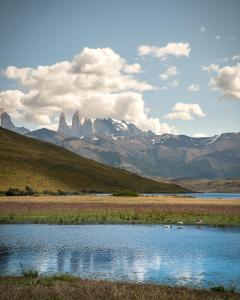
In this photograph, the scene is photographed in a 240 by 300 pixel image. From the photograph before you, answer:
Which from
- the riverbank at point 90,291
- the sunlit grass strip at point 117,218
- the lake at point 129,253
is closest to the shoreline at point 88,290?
the riverbank at point 90,291

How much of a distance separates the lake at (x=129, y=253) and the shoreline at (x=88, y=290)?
362 centimetres

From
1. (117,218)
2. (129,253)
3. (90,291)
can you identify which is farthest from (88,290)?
(117,218)

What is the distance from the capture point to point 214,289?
943 inches

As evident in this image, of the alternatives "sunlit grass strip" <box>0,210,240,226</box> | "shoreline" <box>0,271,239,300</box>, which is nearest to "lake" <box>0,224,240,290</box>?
"shoreline" <box>0,271,239,300</box>

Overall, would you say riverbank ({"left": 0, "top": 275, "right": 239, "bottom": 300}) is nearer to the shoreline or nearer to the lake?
the shoreline

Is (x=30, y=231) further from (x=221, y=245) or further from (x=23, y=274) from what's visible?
(x=23, y=274)

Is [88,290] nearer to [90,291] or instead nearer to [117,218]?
[90,291]

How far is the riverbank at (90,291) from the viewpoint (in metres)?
20.3

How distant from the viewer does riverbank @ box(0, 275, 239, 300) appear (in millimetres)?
20266

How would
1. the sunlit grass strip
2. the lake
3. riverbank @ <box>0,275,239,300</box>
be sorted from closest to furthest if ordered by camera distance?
1. riverbank @ <box>0,275,239,300</box>
2. the lake
3. the sunlit grass strip

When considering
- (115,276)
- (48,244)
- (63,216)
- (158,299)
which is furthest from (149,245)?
(63,216)

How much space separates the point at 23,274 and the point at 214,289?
37.3 feet

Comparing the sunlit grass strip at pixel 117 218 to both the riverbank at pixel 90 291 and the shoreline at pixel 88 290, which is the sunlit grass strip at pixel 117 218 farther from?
the riverbank at pixel 90 291

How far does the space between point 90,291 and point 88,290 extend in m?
0.28
